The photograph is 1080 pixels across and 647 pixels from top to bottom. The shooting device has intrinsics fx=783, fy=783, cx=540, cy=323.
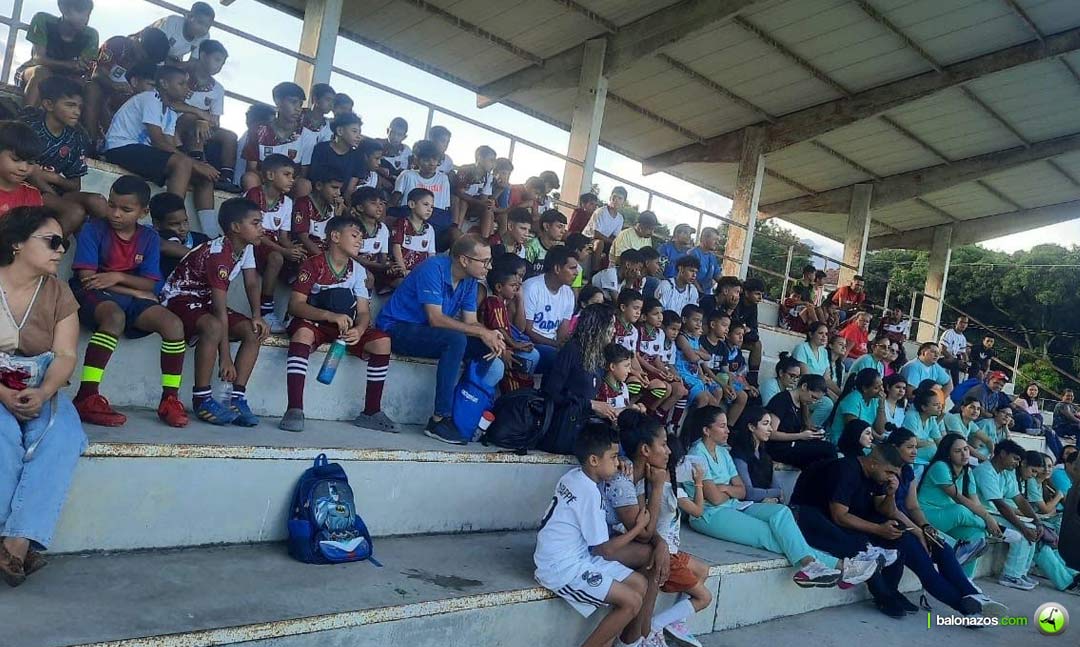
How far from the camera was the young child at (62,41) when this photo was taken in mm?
4988

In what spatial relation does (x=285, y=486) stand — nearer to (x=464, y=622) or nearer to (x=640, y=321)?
(x=464, y=622)

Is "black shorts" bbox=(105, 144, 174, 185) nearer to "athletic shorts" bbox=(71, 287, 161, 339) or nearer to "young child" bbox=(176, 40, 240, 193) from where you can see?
"young child" bbox=(176, 40, 240, 193)

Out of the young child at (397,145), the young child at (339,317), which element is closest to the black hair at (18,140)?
the young child at (339,317)

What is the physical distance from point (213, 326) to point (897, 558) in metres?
4.28

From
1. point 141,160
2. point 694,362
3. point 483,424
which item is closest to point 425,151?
point 141,160

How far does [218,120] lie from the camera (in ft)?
19.0

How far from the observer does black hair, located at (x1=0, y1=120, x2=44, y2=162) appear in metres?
3.10

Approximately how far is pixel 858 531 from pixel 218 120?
528 cm

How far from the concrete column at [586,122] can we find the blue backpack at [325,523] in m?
7.52

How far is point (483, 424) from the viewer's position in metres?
4.21

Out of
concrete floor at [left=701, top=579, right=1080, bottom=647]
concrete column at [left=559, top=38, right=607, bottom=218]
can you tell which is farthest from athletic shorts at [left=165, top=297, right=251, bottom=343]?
concrete column at [left=559, top=38, right=607, bottom=218]

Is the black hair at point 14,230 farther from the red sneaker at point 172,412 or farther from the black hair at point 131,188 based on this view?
the red sneaker at point 172,412

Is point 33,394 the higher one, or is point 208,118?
point 208,118

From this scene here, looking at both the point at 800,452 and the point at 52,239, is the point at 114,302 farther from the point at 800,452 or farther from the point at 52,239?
the point at 800,452
